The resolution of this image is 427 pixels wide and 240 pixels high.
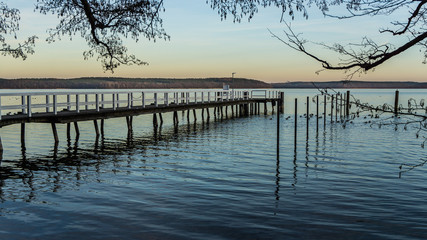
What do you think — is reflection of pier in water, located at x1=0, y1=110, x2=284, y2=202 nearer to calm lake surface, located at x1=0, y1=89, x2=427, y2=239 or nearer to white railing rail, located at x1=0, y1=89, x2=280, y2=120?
calm lake surface, located at x1=0, y1=89, x2=427, y2=239

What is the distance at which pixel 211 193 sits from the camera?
45.4ft

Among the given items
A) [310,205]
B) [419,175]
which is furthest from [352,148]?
[310,205]

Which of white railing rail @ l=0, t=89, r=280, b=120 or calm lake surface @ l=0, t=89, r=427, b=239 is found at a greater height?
white railing rail @ l=0, t=89, r=280, b=120

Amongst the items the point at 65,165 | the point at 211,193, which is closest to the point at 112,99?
the point at 65,165

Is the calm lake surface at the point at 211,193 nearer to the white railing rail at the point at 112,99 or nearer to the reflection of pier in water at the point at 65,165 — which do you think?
the reflection of pier in water at the point at 65,165

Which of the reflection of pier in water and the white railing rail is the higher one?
the white railing rail

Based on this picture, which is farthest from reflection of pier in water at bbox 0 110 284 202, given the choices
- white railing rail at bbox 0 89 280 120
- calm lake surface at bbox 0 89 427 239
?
white railing rail at bbox 0 89 280 120

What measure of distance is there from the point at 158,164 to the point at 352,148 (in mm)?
12258

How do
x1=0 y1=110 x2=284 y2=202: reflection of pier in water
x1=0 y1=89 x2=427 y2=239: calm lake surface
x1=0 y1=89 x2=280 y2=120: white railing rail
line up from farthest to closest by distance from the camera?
x1=0 y1=89 x2=280 y2=120: white railing rail, x1=0 y1=110 x2=284 y2=202: reflection of pier in water, x1=0 y1=89 x2=427 y2=239: calm lake surface

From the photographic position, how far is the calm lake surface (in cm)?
1008

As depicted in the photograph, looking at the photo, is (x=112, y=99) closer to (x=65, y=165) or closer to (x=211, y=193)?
(x=65, y=165)

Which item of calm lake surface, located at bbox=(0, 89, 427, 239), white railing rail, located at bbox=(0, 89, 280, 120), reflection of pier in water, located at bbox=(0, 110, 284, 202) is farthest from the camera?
white railing rail, located at bbox=(0, 89, 280, 120)

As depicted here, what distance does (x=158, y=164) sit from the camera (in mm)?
19828

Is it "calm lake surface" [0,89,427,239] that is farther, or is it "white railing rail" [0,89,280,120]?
"white railing rail" [0,89,280,120]
